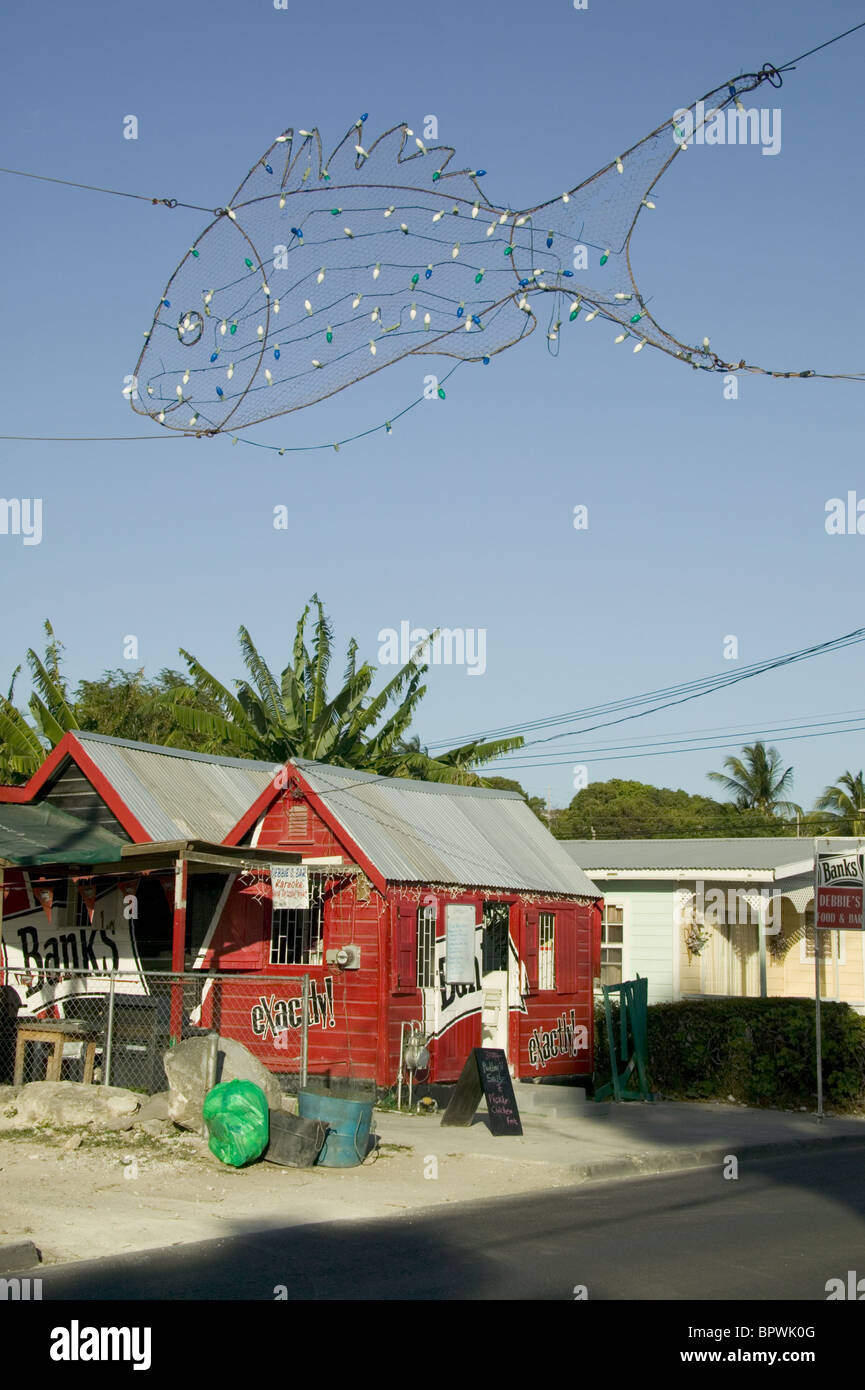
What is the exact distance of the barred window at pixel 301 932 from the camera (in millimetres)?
18859

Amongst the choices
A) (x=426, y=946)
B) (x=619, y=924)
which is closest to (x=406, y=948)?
(x=426, y=946)

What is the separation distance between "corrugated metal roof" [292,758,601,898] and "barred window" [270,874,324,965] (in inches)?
43.1

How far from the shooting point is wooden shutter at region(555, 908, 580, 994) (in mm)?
21578

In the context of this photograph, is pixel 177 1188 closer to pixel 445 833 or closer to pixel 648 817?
pixel 445 833

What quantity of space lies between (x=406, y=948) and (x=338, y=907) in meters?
1.13

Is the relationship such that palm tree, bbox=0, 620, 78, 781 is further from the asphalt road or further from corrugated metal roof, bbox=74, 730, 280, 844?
the asphalt road

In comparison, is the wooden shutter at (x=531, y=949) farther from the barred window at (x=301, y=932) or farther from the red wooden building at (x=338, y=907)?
the barred window at (x=301, y=932)

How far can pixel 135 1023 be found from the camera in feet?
53.5

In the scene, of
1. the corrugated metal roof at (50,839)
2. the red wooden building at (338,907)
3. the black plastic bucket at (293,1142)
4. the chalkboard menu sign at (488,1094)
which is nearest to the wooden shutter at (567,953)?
the red wooden building at (338,907)

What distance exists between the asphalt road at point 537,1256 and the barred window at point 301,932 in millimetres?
7429

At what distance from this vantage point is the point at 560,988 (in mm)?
21422

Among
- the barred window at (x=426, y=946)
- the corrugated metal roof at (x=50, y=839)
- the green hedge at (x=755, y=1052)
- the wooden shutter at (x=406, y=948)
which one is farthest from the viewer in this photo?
the green hedge at (x=755, y=1052)
